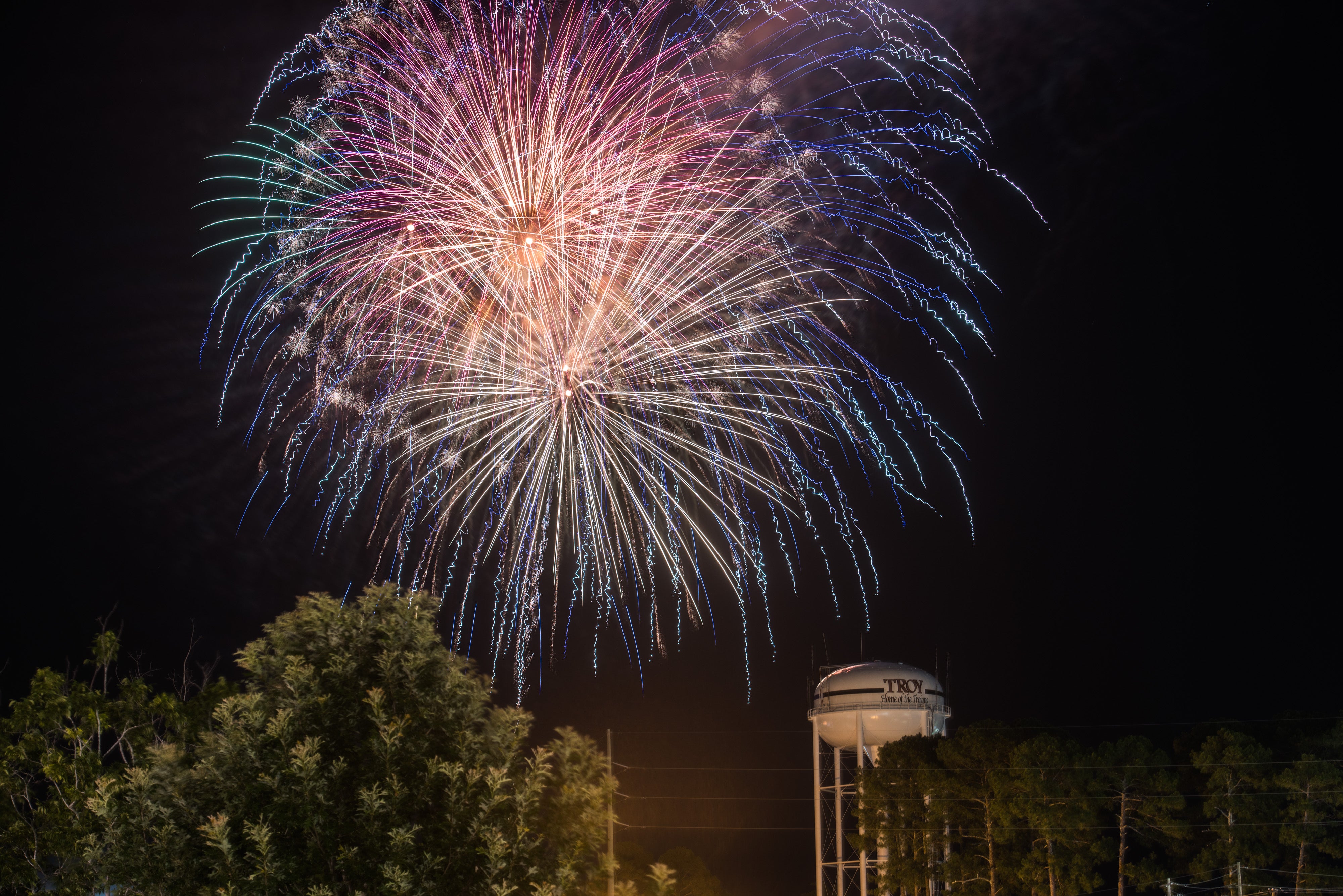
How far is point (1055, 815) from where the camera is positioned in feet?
144

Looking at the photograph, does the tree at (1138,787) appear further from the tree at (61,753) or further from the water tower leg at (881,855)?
the tree at (61,753)

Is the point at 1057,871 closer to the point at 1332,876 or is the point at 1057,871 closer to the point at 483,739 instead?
the point at 1332,876

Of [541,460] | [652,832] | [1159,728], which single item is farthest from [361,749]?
[652,832]

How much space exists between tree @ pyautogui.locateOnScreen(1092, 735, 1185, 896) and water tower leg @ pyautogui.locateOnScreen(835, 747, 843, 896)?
1048 centimetres

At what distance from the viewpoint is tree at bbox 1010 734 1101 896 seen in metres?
43.8

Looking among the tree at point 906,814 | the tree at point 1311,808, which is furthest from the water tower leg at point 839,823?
the tree at point 1311,808

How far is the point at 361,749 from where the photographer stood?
Answer: 36.3 feet

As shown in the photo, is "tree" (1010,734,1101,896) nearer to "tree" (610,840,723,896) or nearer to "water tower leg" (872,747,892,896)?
"water tower leg" (872,747,892,896)

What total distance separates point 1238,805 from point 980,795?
9586 millimetres

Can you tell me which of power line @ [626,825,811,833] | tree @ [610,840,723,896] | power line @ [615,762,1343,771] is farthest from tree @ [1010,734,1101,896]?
power line @ [626,825,811,833]

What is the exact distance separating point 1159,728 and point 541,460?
40753mm

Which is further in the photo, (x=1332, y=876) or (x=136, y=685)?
(x=1332, y=876)

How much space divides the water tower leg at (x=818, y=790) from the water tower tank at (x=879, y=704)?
36.3 inches

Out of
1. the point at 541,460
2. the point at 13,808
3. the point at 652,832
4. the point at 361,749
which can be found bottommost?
the point at 652,832
